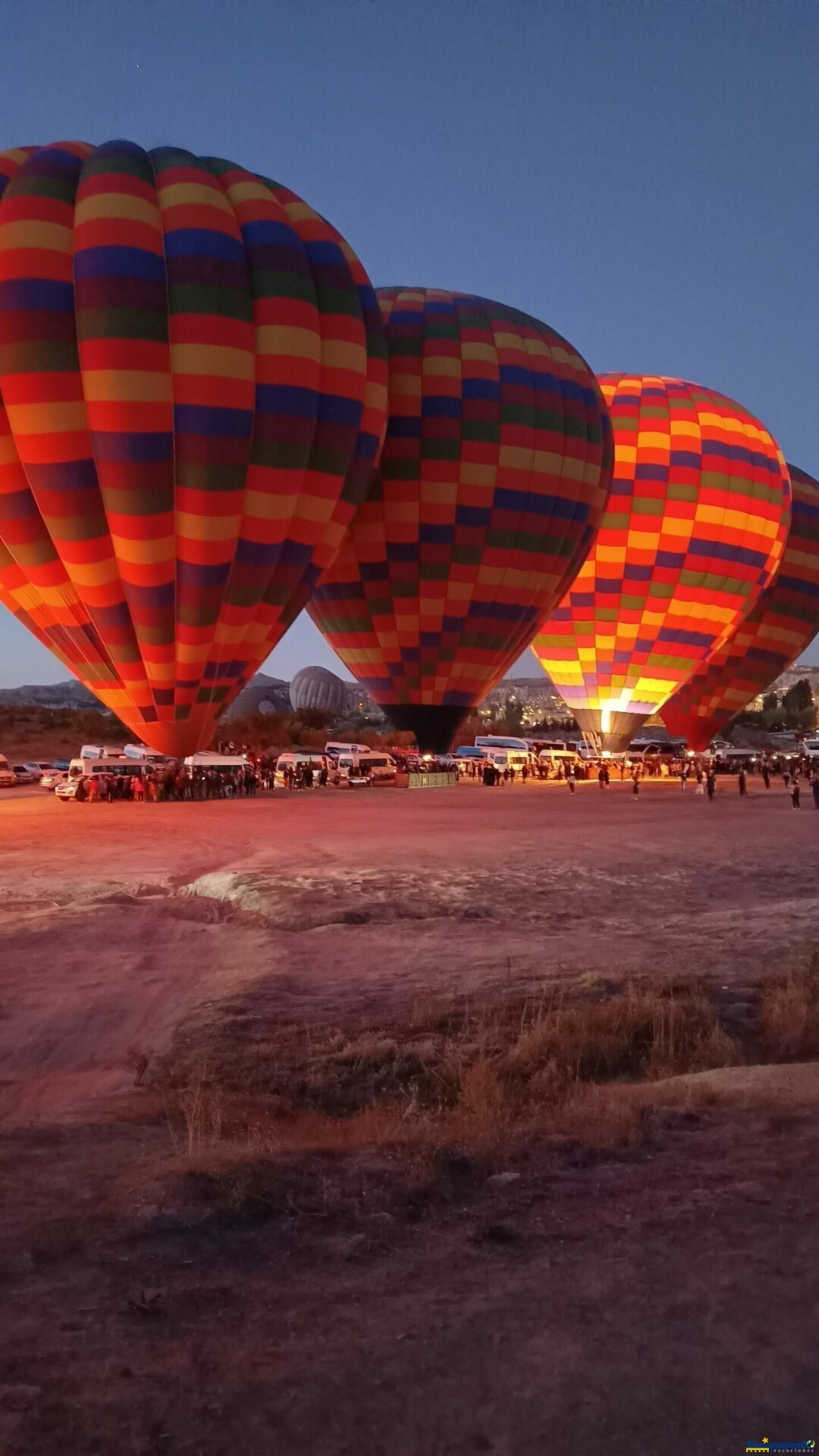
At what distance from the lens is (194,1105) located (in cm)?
491

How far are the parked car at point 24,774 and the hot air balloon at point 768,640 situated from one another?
23782mm

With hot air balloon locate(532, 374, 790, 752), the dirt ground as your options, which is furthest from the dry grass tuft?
hot air balloon locate(532, 374, 790, 752)

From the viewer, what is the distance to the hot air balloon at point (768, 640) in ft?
124

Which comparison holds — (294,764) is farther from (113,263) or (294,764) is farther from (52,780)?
(113,263)

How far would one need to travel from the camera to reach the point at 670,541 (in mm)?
30859

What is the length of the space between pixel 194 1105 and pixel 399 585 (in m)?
21.9

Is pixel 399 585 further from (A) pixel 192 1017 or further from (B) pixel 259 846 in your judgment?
(A) pixel 192 1017

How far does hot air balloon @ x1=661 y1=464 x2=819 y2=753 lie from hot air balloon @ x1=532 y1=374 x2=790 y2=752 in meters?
4.61

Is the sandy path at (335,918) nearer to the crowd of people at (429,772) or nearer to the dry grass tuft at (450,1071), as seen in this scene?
the dry grass tuft at (450,1071)

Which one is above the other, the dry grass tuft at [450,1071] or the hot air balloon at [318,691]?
the hot air balloon at [318,691]

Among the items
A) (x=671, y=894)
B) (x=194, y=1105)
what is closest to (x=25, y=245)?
(x=671, y=894)

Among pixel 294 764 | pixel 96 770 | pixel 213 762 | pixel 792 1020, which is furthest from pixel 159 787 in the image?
pixel 792 1020

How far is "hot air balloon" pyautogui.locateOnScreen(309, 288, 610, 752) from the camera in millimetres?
24438

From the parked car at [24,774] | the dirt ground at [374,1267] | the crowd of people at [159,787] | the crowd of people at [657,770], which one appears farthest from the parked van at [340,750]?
the dirt ground at [374,1267]
